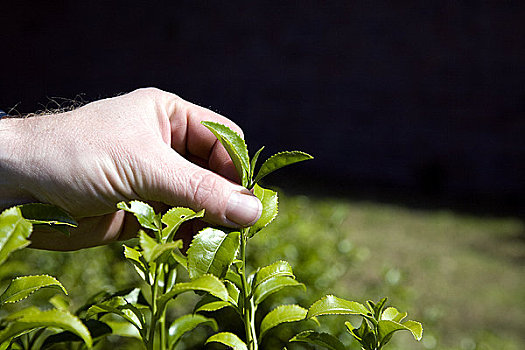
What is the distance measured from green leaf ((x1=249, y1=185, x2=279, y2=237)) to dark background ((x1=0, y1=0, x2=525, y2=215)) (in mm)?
6506

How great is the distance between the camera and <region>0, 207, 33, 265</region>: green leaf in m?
0.77

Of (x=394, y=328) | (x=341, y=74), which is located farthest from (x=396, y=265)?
(x=394, y=328)

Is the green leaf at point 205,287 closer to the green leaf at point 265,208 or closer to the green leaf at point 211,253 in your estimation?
the green leaf at point 211,253

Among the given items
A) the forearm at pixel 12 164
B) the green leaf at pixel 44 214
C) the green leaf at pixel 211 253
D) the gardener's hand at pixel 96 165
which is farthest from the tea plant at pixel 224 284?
the forearm at pixel 12 164

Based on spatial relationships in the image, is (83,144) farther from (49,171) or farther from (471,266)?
(471,266)

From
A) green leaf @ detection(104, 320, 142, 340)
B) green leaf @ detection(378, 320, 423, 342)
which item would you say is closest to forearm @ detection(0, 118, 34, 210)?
green leaf @ detection(104, 320, 142, 340)

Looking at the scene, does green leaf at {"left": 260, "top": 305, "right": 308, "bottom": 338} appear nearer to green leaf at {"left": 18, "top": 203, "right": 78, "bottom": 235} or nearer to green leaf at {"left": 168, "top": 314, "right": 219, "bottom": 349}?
green leaf at {"left": 168, "top": 314, "right": 219, "bottom": 349}

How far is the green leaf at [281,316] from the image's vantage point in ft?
3.44

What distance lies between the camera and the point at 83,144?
4.25 feet

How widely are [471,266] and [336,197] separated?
2288mm

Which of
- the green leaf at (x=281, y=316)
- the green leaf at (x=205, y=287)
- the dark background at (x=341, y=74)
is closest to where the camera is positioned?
the green leaf at (x=205, y=287)

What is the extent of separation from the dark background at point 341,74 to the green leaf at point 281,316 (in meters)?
Result: 6.50

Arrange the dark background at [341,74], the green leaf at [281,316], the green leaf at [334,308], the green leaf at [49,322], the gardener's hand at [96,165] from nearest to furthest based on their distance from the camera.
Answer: the green leaf at [49,322]
the green leaf at [334,308]
the green leaf at [281,316]
the gardener's hand at [96,165]
the dark background at [341,74]

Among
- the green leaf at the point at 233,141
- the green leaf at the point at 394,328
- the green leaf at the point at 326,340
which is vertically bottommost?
the green leaf at the point at 326,340
